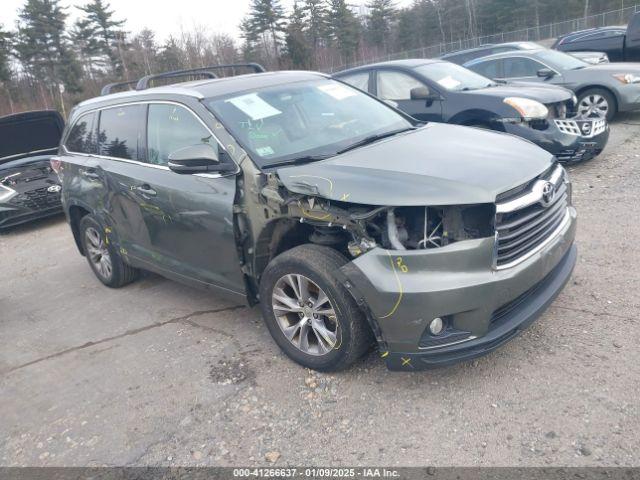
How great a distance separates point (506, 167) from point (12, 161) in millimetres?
9221

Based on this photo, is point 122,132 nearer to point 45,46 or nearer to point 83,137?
point 83,137

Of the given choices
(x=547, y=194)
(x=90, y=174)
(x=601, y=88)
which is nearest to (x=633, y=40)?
(x=601, y=88)

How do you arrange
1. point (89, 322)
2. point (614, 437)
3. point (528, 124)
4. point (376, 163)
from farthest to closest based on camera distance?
point (528, 124), point (89, 322), point (376, 163), point (614, 437)

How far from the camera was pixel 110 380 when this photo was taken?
376cm

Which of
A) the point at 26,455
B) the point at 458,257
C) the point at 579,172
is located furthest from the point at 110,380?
the point at 579,172

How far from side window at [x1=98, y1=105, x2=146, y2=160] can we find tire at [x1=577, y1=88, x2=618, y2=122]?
7.54 m

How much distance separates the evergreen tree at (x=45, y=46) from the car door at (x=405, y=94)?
40.6 metres

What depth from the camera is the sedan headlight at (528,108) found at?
671 centimetres

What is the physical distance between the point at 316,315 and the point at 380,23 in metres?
62.4

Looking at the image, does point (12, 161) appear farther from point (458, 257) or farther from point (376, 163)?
point (458, 257)

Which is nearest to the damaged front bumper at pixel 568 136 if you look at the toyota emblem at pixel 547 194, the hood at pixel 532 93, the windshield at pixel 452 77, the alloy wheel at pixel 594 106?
the hood at pixel 532 93

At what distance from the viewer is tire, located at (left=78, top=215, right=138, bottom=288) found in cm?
522

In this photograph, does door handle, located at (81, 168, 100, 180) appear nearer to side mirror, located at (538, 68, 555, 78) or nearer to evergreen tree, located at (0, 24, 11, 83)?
side mirror, located at (538, 68, 555, 78)

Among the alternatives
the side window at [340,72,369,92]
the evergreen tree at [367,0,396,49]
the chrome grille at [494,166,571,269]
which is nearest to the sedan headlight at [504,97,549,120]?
the side window at [340,72,369,92]
